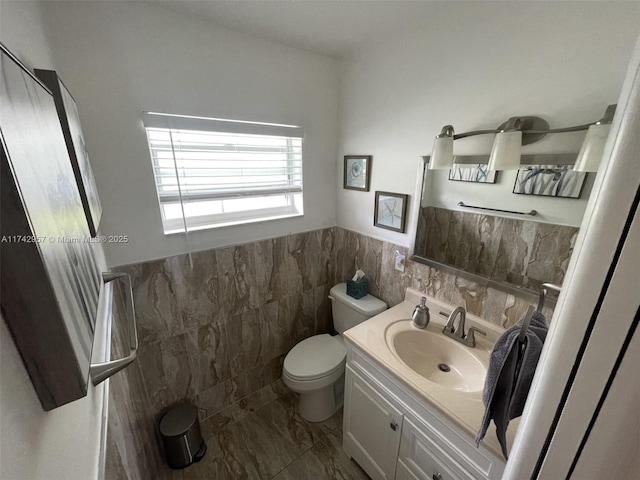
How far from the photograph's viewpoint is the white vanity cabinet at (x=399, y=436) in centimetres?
90

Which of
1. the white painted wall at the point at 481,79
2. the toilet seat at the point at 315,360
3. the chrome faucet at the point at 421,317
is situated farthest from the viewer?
the toilet seat at the point at 315,360

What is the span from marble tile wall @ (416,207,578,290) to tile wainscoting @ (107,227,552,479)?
10cm

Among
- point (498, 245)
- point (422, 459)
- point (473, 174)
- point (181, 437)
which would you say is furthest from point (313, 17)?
point (181, 437)

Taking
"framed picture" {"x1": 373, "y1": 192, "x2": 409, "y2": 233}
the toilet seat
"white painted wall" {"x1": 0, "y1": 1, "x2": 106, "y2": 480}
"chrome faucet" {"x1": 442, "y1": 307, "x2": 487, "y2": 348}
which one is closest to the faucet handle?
"chrome faucet" {"x1": 442, "y1": 307, "x2": 487, "y2": 348}

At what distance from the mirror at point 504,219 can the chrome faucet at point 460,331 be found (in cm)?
19

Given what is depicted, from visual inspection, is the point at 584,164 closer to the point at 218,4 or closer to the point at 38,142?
the point at 38,142

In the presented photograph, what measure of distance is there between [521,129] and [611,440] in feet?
3.55

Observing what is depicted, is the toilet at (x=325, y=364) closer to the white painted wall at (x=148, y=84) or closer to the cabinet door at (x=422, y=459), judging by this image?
the cabinet door at (x=422, y=459)

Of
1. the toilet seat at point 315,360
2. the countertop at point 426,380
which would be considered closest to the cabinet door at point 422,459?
the countertop at point 426,380

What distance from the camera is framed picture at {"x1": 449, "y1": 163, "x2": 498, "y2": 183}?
114 centimetres

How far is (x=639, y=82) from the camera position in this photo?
0.25 metres

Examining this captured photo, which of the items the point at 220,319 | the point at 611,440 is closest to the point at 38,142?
the point at 611,440

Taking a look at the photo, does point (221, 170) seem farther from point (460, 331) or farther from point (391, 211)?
point (460, 331)

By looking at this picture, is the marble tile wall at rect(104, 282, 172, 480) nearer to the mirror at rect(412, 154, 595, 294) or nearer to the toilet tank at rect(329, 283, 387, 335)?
the toilet tank at rect(329, 283, 387, 335)
